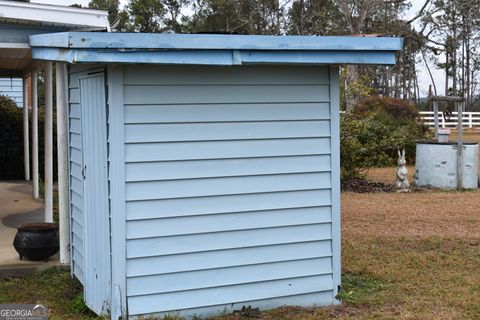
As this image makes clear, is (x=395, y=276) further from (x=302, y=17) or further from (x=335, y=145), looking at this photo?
(x=302, y=17)

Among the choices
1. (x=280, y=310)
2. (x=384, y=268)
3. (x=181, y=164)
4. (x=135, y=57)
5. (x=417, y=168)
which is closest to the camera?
(x=135, y=57)

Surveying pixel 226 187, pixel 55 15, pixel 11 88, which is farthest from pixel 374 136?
pixel 226 187

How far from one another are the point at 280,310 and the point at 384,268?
1794 millimetres

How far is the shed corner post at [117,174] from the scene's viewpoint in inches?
183

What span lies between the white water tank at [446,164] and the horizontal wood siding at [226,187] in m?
8.38

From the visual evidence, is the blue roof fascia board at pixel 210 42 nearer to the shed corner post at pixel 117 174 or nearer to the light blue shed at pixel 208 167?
the light blue shed at pixel 208 167

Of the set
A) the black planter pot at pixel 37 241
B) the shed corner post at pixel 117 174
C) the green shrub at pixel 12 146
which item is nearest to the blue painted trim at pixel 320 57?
the shed corner post at pixel 117 174

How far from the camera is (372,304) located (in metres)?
5.44

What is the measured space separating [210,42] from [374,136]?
12.5 metres

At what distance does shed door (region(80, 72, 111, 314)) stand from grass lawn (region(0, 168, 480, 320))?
0.99 ft

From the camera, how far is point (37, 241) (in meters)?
6.46

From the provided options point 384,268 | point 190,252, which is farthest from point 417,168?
point 190,252

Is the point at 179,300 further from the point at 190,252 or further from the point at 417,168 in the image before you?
the point at 417,168

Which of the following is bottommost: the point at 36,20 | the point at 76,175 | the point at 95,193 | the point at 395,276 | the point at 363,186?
the point at 395,276
